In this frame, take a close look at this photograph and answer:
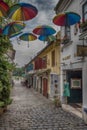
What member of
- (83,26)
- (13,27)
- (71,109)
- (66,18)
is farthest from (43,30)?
(71,109)

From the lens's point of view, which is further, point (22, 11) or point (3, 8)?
point (22, 11)

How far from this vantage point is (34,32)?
1325 cm

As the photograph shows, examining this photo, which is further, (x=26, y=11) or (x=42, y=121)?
(x=42, y=121)

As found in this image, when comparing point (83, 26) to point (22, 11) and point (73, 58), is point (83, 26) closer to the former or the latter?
point (73, 58)

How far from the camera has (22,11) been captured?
9.98 meters

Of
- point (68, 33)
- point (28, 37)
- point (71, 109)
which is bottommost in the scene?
point (71, 109)

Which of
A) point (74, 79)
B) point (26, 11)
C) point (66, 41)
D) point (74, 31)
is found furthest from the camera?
point (74, 79)

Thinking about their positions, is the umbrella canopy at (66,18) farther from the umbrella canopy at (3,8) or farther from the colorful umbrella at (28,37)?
the umbrella canopy at (3,8)

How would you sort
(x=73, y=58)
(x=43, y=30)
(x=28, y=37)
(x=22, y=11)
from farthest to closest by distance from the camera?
(x=73, y=58) < (x=28, y=37) < (x=43, y=30) < (x=22, y=11)

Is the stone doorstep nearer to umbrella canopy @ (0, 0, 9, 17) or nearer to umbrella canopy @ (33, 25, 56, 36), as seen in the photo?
umbrella canopy @ (33, 25, 56, 36)

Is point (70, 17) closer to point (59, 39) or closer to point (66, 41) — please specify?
point (66, 41)

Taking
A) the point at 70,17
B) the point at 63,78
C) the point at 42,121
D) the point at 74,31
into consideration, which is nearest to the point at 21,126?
the point at 42,121

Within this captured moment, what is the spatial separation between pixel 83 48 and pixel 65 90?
21.4 feet

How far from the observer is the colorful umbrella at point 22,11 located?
9.70 metres
